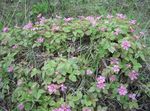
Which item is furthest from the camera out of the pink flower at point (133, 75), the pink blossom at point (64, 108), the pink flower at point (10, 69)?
the pink flower at point (10, 69)

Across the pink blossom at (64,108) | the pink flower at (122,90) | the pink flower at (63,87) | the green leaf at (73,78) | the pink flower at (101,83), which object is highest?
the green leaf at (73,78)

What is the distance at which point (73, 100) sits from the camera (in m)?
2.28

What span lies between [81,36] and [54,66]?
0.95 feet

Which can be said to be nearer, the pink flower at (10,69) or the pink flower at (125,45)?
the pink flower at (125,45)

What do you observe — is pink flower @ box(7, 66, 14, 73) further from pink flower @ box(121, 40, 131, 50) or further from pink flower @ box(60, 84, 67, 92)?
pink flower @ box(121, 40, 131, 50)

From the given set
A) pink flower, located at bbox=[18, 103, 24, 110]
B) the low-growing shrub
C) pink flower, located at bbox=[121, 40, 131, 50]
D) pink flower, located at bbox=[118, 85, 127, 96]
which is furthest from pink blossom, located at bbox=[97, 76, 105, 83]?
pink flower, located at bbox=[18, 103, 24, 110]

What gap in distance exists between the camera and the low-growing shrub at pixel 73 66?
232 centimetres

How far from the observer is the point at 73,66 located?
2342mm

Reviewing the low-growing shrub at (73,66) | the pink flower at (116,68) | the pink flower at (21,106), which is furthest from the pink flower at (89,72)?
the pink flower at (21,106)

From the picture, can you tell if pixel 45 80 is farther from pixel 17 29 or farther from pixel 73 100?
pixel 17 29

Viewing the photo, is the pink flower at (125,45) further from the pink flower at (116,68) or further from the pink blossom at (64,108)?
the pink blossom at (64,108)

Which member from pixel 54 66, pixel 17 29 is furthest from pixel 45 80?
pixel 17 29

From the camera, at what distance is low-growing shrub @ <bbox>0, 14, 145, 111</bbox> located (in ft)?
7.62

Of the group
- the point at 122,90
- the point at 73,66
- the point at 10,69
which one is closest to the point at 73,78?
the point at 73,66
